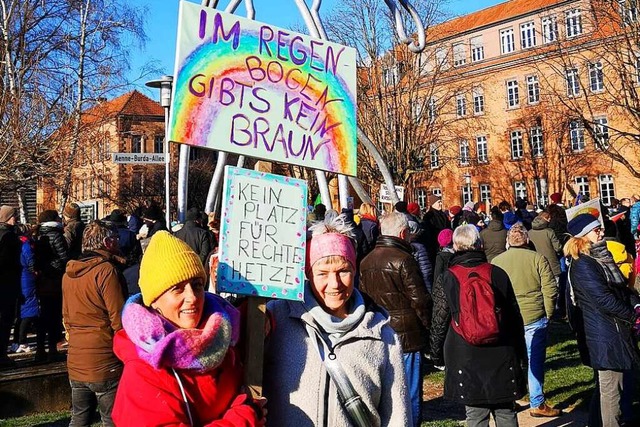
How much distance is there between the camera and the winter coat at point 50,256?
866cm

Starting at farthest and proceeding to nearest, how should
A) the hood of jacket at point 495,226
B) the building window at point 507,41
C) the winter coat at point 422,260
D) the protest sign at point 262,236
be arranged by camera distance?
the building window at point 507,41, the hood of jacket at point 495,226, the winter coat at point 422,260, the protest sign at point 262,236

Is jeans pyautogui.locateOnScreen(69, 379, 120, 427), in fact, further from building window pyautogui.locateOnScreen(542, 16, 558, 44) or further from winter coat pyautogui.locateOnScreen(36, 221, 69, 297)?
building window pyautogui.locateOnScreen(542, 16, 558, 44)

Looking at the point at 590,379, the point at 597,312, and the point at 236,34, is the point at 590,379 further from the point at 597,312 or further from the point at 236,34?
the point at 236,34

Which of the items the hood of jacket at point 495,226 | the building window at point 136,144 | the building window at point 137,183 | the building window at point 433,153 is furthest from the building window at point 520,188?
the hood of jacket at point 495,226

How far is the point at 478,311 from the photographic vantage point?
451 centimetres

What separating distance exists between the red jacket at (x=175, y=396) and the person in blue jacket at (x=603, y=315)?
12.1 feet

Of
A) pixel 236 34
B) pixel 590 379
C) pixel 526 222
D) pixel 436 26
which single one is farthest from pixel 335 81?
pixel 436 26

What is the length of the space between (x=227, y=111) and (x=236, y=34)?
13.4 inches

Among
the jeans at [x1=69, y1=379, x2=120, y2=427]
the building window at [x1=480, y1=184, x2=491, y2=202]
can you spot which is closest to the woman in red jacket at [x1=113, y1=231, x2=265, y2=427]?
the jeans at [x1=69, y1=379, x2=120, y2=427]

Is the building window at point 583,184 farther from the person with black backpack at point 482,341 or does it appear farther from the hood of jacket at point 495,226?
the person with black backpack at point 482,341

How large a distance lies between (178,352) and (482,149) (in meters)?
45.4

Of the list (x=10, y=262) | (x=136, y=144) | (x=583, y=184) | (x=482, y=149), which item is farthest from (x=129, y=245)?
(x=482, y=149)

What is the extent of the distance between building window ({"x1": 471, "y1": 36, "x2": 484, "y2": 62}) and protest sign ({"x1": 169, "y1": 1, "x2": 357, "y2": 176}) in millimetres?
44947

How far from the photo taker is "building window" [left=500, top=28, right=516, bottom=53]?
44.1 metres
